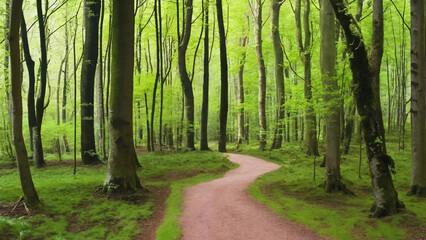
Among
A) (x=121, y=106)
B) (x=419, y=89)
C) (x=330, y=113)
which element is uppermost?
(x=419, y=89)

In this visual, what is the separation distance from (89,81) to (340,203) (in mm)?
12344

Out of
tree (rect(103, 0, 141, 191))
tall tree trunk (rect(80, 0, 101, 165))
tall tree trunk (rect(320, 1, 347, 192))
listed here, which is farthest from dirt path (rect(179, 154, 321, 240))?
tall tree trunk (rect(80, 0, 101, 165))

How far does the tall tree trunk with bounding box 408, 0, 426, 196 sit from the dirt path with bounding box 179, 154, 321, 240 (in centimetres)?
392

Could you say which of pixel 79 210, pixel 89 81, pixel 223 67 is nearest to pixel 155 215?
pixel 79 210

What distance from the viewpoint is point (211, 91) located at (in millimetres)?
42500

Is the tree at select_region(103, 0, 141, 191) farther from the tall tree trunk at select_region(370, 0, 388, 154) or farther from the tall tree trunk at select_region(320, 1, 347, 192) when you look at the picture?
the tall tree trunk at select_region(370, 0, 388, 154)

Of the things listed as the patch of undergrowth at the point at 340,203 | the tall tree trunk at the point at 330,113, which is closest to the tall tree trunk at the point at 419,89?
the patch of undergrowth at the point at 340,203

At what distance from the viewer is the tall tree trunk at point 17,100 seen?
5840 millimetres

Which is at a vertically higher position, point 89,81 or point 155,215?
point 89,81

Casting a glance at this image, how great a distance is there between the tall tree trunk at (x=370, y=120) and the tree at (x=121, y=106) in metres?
6.14

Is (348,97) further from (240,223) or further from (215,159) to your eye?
(215,159)

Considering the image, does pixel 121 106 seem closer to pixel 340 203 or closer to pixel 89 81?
pixel 89 81

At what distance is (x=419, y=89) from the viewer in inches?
277

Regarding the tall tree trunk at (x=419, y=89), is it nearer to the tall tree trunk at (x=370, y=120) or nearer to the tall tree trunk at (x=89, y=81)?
the tall tree trunk at (x=370, y=120)
